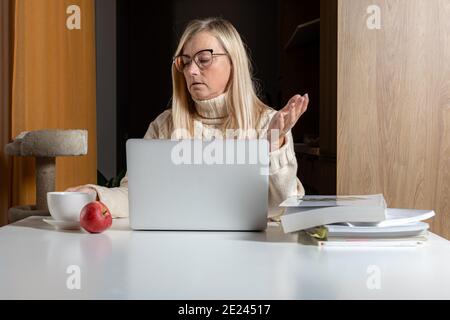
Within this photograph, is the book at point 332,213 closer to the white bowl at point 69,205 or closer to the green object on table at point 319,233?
the green object on table at point 319,233

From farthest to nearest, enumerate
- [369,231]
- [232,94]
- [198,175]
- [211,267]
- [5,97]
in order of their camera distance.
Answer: [5,97], [232,94], [198,175], [369,231], [211,267]

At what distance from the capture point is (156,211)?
1347mm

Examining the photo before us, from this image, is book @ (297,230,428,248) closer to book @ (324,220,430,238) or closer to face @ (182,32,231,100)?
book @ (324,220,430,238)

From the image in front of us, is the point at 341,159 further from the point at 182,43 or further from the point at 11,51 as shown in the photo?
the point at 11,51

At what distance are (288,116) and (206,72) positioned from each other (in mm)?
595

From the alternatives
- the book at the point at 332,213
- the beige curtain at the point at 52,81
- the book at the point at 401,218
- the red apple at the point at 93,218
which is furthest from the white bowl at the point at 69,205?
the beige curtain at the point at 52,81

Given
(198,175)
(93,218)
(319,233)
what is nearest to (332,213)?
(319,233)

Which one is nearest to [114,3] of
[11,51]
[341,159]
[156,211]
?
[11,51]

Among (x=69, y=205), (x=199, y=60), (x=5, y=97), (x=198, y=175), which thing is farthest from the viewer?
(x=5, y=97)

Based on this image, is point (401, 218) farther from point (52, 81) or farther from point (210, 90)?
point (52, 81)

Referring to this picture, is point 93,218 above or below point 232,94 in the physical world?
below

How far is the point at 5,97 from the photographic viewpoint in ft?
9.13

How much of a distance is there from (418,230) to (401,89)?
1.60m

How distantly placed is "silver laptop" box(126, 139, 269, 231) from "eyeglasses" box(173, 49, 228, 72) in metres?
0.74
